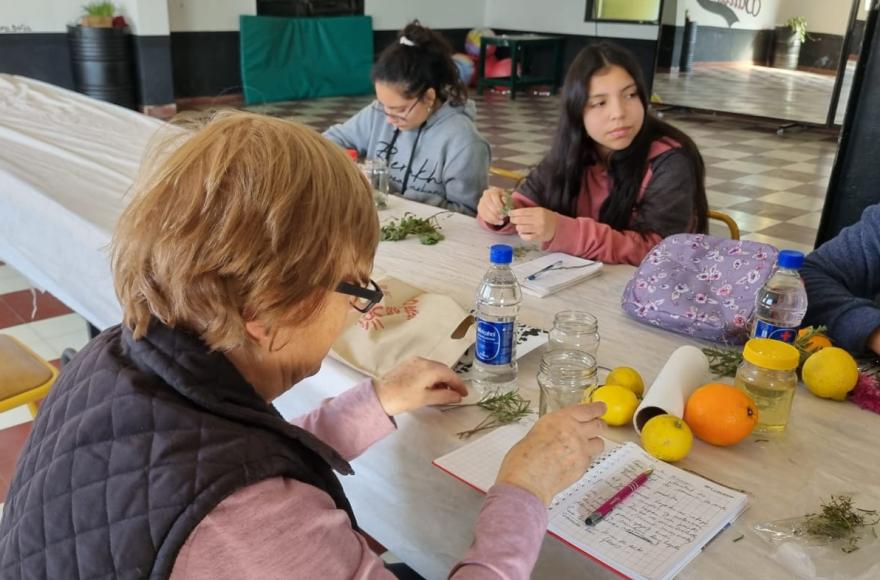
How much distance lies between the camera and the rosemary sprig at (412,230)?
2113mm

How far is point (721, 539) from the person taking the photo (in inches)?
38.5

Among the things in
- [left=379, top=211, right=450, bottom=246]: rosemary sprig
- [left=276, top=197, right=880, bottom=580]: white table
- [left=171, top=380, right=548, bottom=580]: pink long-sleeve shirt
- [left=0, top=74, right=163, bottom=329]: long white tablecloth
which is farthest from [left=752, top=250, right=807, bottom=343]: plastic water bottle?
[left=0, top=74, right=163, bottom=329]: long white tablecloth

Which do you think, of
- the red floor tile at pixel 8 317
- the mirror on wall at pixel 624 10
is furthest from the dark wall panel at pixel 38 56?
the mirror on wall at pixel 624 10

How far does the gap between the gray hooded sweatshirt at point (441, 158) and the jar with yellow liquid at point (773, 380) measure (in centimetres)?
156

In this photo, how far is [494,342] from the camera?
4.30 ft

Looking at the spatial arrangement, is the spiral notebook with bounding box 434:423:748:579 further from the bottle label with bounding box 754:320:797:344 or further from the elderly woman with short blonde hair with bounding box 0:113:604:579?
the bottle label with bounding box 754:320:797:344

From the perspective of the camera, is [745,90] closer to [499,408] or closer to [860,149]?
[860,149]

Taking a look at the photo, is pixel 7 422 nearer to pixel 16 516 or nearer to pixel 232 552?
pixel 16 516

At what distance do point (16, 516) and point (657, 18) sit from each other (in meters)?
9.52

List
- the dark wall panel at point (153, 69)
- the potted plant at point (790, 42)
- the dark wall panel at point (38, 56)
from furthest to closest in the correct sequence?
the potted plant at point (790, 42) < the dark wall panel at point (153, 69) < the dark wall panel at point (38, 56)

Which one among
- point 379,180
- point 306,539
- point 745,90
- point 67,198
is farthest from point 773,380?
point 745,90

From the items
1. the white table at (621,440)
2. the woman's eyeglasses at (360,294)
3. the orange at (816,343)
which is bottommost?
the white table at (621,440)

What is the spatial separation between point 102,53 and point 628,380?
23.4 feet

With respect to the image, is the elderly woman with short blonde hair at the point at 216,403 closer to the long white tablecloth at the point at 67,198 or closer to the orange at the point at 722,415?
the orange at the point at 722,415
